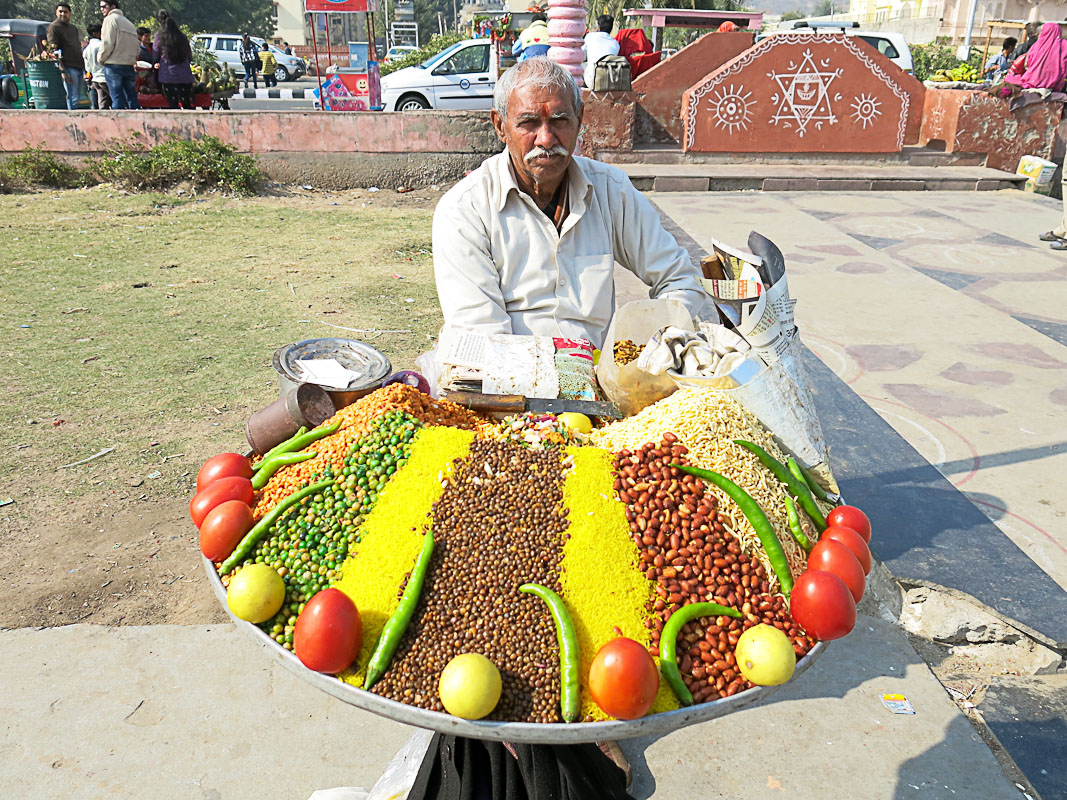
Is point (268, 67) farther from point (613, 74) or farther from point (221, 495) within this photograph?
point (221, 495)

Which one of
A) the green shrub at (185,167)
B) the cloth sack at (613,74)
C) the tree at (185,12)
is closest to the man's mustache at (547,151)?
the green shrub at (185,167)

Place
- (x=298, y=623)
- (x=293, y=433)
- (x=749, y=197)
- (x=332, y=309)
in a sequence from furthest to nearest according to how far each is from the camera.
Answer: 1. (x=749, y=197)
2. (x=332, y=309)
3. (x=293, y=433)
4. (x=298, y=623)

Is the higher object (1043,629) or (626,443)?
(626,443)

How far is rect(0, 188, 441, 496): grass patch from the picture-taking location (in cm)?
400

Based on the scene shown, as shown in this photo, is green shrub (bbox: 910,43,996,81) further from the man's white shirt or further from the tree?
the tree

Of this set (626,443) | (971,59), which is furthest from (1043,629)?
(971,59)

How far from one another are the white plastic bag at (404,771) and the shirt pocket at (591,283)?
139 centimetres

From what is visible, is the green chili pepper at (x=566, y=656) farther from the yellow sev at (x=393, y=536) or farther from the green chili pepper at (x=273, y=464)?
the green chili pepper at (x=273, y=464)

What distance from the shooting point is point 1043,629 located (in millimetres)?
2598

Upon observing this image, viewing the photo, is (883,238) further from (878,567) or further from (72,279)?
(72,279)

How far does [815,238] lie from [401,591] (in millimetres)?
7315

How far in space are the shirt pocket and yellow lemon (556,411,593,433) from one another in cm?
82

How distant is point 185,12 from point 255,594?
46.7m

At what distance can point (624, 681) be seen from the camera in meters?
1.21
